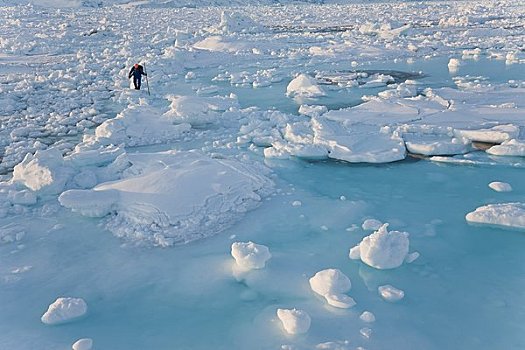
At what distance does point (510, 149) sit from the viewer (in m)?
7.64

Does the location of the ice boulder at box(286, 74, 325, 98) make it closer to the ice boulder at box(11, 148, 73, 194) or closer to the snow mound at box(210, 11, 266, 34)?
the ice boulder at box(11, 148, 73, 194)

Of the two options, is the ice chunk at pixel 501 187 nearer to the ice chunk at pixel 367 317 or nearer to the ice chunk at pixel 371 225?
the ice chunk at pixel 371 225

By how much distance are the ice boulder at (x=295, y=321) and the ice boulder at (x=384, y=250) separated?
3.73 ft

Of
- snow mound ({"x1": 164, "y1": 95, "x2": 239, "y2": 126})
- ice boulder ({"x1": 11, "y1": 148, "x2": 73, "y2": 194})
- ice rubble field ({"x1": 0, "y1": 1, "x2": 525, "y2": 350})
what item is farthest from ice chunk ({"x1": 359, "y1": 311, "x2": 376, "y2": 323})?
snow mound ({"x1": 164, "y1": 95, "x2": 239, "y2": 126})

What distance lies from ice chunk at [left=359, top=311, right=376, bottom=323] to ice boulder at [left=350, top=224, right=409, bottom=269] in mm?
798

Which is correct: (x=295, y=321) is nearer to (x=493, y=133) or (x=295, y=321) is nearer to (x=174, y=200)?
(x=174, y=200)

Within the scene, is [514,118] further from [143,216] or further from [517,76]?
[143,216]

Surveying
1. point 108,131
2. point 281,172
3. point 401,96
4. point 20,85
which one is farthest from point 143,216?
point 20,85

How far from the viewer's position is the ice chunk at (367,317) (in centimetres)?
396

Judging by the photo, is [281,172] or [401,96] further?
[401,96]

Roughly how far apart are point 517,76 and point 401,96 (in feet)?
14.5

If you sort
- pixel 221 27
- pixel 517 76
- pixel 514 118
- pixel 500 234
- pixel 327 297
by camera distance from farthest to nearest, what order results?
pixel 221 27 → pixel 517 76 → pixel 514 118 → pixel 500 234 → pixel 327 297

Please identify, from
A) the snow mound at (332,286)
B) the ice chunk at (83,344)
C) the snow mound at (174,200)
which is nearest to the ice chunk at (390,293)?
the snow mound at (332,286)

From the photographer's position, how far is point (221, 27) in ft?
108
